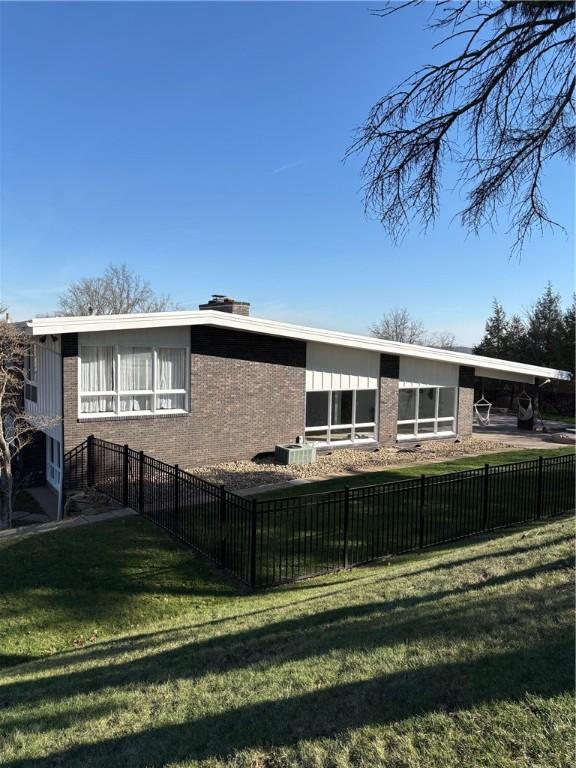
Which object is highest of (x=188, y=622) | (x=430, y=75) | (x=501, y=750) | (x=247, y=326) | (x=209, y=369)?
(x=430, y=75)

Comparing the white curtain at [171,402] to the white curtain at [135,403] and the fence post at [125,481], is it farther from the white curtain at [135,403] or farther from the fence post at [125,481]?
the fence post at [125,481]

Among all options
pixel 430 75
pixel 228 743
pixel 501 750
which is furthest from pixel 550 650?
pixel 430 75

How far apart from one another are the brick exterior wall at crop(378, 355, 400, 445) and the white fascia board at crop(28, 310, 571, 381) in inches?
19.8

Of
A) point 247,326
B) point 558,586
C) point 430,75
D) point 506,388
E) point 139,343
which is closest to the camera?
point 558,586

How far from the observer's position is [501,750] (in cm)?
276

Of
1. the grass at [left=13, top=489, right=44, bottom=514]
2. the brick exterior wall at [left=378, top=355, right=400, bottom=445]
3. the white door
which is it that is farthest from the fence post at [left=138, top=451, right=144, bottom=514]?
the brick exterior wall at [left=378, top=355, right=400, bottom=445]

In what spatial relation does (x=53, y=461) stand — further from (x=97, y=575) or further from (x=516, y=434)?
(x=516, y=434)

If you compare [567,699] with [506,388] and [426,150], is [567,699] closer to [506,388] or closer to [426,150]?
[426,150]

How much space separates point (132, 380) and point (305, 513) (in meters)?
6.94

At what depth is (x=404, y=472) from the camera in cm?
1395

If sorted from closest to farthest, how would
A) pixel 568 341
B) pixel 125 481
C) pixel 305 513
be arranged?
pixel 305 513 < pixel 125 481 < pixel 568 341

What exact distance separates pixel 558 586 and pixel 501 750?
8.01 ft

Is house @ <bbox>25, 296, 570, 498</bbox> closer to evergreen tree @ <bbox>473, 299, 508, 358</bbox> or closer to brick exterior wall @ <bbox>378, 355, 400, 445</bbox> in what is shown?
brick exterior wall @ <bbox>378, 355, 400, 445</bbox>

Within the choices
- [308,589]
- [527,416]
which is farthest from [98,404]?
[527,416]
